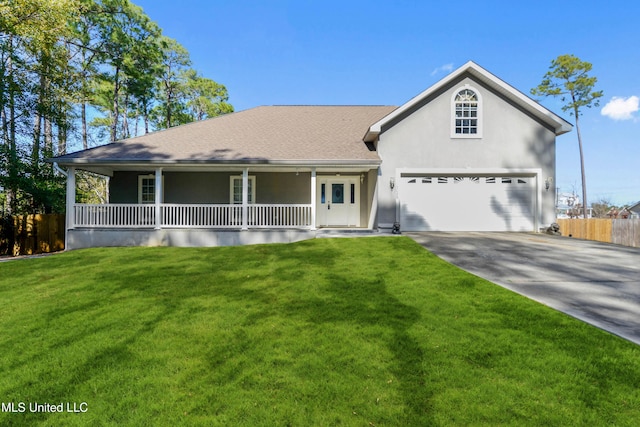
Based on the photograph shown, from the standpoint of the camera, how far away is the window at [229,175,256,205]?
1339 cm

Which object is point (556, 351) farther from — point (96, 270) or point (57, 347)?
point (96, 270)

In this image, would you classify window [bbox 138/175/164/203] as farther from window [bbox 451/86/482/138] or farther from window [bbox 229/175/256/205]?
window [bbox 451/86/482/138]

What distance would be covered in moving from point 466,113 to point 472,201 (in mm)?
3422

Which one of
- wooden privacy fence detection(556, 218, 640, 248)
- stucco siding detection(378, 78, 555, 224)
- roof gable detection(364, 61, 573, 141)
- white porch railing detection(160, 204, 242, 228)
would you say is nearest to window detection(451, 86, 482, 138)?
stucco siding detection(378, 78, 555, 224)

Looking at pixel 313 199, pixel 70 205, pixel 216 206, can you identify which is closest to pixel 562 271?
pixel 313 199

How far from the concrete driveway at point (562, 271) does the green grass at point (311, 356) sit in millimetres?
535

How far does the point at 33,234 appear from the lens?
1213 centimetres

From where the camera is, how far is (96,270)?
7.43 m

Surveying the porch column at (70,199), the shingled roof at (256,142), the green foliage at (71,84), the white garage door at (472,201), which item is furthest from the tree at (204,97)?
the white garage door at (472,201)

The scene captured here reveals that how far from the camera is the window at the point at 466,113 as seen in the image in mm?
11883

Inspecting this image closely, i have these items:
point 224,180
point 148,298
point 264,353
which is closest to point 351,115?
point 224,180

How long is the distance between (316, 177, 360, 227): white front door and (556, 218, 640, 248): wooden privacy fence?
10.5 meters

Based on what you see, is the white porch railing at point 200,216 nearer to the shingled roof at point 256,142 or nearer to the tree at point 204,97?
the shingled roof at point 256,142

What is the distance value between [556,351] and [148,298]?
19.1 ft
